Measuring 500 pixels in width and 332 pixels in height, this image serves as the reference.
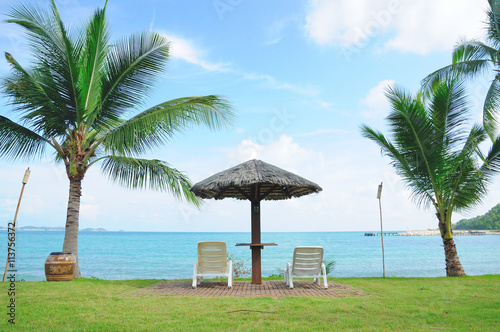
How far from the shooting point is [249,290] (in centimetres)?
618

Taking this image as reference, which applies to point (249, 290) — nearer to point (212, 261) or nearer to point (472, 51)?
point (212, 261)

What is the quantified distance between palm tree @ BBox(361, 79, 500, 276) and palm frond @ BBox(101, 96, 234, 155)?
147 inches

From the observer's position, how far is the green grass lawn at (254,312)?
3.64m

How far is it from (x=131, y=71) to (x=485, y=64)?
828cm

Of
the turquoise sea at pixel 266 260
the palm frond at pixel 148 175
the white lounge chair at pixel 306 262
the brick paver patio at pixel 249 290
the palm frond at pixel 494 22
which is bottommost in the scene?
the turquoise sea at pixel 266 260

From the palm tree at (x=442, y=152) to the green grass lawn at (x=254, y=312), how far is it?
11.3ft

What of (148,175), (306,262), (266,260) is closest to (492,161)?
(306,262)

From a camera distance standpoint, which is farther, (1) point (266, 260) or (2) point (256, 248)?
(1) point (266, 260)

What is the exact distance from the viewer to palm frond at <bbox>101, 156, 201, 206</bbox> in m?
8.80

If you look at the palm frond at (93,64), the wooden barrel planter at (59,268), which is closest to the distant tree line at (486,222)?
the palm frond at (93,64)

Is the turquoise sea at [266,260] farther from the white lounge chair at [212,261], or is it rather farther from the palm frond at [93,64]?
the palm frond at [93,64]

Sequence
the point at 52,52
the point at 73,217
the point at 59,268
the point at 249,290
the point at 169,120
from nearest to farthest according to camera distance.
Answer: the point at 249,290, the point at 59,268, the point at 52,52, the point at 169,120, the point at 73,217

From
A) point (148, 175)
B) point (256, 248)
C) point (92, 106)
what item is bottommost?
point (256, 248)

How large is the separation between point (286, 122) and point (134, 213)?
21.5 m
